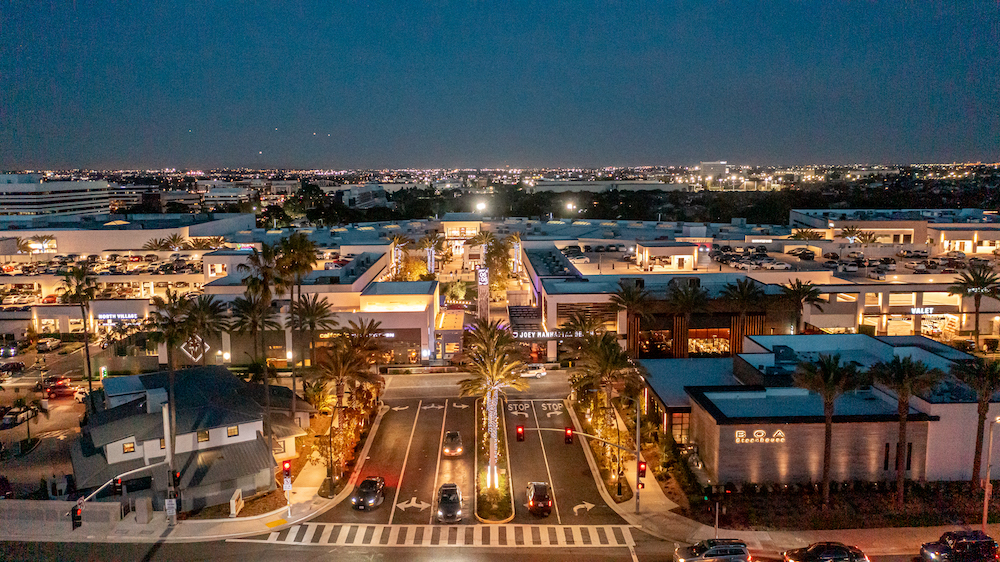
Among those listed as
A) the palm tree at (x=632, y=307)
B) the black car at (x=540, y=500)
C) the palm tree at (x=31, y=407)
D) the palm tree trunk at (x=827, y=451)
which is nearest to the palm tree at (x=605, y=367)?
the black car at (x=540, y=500)

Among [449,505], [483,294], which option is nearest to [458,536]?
[449,505]

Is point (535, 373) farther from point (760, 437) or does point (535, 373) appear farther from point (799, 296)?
point (760, 437)

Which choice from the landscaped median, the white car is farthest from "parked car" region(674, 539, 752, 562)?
the white car

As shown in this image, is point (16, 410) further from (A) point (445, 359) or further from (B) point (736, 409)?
(B) point (736, 409)

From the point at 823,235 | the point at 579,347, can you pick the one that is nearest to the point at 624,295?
the point at 579,347

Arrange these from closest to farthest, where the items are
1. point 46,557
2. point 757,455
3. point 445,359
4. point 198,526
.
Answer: point 46,557 < point 198,526 < point 757,455 < point 445,359
